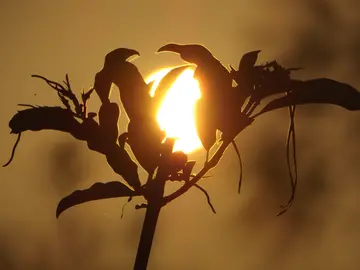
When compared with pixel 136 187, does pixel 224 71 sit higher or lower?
higher

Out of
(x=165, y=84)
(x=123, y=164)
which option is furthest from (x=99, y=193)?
(x=165, y=84)

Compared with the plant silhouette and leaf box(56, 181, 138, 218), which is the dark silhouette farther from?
leaf box(56, 181, 138, 218)

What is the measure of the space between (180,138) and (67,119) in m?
0.16

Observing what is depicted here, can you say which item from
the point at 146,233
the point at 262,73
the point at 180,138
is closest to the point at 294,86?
the point at 262,73

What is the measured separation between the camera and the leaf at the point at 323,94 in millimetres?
792

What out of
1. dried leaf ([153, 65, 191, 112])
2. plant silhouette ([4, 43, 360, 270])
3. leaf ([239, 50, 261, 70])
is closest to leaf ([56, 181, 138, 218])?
plant silhouette ([4, 43, 360, 270])

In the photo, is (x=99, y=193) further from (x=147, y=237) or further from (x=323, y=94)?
(x=323, y=94)

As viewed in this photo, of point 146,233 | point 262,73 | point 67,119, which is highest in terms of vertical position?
point 262,73

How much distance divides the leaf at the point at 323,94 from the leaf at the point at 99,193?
206mm

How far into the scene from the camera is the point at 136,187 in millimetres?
798

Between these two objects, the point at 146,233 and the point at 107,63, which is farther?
the point at 107,63

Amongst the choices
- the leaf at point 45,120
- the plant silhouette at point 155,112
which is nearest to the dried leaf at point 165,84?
the plant silhouette at point 155,112

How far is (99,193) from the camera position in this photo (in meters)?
0.84

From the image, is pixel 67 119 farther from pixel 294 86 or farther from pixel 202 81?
pixel 294 86
